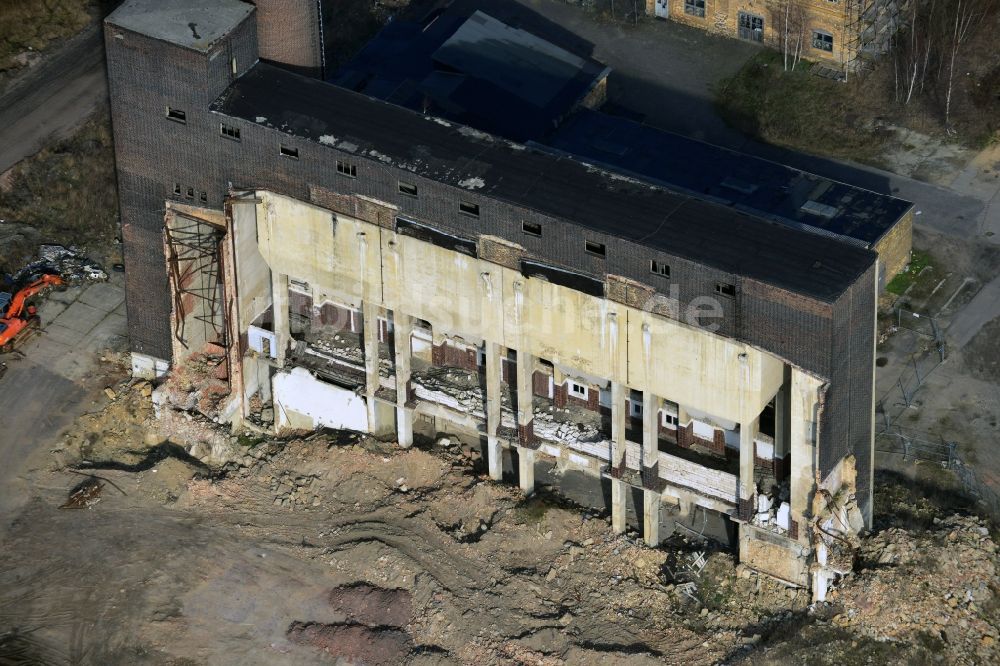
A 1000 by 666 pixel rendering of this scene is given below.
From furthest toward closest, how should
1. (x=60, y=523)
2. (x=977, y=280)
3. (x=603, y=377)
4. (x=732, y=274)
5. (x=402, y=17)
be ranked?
1. (x=402, y=17)
2. (x=977, y=280)
3. (x=60, y=523)
4. (x=603, y=377)
5. (x=732, y=274)

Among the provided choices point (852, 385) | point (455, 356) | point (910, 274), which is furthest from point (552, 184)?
point (910, 274)

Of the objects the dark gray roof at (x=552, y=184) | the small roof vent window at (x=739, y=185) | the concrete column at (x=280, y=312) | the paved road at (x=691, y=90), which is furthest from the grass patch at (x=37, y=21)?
the small roof vent window at (x=739, y=185)

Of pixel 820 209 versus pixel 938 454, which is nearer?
pixel 938 454

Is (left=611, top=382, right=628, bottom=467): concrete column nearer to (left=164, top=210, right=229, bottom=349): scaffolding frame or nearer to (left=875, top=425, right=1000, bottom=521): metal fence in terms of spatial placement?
(left=875, top=425, right=1000, bottom=521): metal fence

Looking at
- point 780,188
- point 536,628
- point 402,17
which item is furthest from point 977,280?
point 402,17

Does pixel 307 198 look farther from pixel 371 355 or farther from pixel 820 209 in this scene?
pixel 820 209

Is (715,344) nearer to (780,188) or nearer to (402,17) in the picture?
(780,188)
